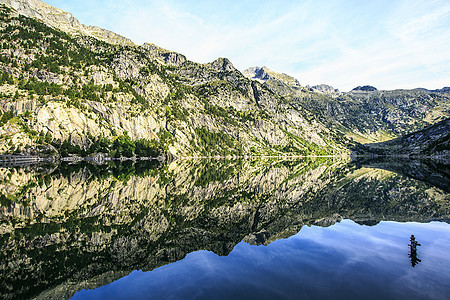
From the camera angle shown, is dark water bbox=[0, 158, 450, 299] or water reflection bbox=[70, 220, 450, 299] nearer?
water reflection bbox=[70, 220, 450, 299]

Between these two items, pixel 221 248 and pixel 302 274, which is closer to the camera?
pixel 302 274

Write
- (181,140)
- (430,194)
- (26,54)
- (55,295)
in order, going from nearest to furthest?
1. (55,295)
2. (430,194)
3. (26,54)
4. (181,140)

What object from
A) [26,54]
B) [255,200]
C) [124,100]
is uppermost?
[26,54]

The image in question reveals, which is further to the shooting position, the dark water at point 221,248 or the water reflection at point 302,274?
the dark water at point 221,248

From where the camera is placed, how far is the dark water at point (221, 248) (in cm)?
1173

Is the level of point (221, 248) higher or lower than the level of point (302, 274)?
lower

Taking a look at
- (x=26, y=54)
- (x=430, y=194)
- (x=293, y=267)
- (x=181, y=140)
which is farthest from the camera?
(x=181, y=140)

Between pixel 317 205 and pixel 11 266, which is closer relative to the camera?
pixel 11 266

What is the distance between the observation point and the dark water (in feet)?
38.5

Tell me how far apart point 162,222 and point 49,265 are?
10.8m

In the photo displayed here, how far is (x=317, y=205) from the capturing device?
110 feet

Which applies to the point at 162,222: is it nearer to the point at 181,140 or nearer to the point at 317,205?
the point at 317,205

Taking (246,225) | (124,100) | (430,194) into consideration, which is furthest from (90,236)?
(124,100)

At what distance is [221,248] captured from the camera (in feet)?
58.1
